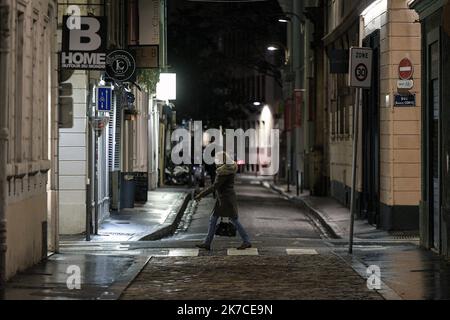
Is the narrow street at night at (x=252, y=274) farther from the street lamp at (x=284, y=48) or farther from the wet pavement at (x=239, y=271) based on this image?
the street lamp at (x=284, y=48)

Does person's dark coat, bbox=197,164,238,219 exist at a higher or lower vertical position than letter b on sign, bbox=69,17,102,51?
lower

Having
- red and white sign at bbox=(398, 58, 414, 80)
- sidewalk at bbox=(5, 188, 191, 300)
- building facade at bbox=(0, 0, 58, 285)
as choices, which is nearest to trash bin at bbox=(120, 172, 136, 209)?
sidewalk at bbox=(5, 188, 191, 300)

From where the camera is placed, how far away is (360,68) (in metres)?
16.9

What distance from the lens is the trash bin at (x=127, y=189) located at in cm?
2620

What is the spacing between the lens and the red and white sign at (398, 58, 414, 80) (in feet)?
69.7

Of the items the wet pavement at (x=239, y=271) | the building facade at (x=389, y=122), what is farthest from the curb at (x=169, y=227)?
the building facade at (x=389, y=122)

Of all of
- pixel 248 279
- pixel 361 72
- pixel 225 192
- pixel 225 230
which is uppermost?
pixel 361 72

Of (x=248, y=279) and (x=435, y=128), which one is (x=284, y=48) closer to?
(x=435, y=128)

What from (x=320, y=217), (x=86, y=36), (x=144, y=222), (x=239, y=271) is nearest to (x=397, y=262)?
(x=239, y=271)

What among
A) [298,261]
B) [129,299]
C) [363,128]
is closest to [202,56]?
[363,128]

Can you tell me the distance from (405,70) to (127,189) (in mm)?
8702

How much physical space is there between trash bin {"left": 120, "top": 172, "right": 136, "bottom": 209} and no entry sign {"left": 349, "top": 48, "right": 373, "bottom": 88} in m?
10.6

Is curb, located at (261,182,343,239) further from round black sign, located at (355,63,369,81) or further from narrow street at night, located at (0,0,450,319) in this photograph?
round black sign, located at (355,63,369,81)

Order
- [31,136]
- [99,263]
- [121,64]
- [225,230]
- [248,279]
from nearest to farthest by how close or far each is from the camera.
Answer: [248,279], [31,136], [99,263], [225,230], [121,64]
